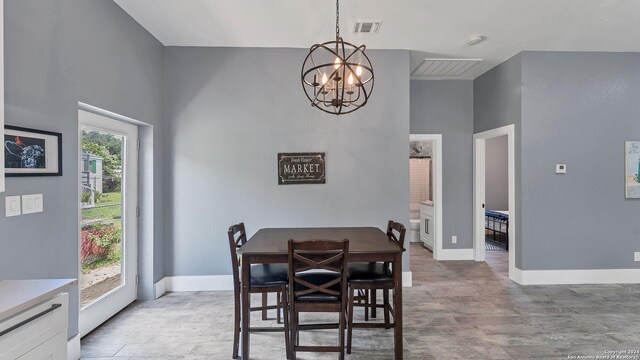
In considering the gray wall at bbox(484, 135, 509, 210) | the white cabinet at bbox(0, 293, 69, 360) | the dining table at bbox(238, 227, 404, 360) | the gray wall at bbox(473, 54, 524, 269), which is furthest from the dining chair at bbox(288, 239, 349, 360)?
the gray wall at bbox(484, 135, 509, 210)

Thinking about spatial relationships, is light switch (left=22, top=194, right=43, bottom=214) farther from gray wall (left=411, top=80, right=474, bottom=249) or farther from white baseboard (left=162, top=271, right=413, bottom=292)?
gray wall (left=411, top=80, right=474, bottom=249)

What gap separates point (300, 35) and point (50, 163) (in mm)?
2606

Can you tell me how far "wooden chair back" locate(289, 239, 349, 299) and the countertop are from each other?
1197 millimetres

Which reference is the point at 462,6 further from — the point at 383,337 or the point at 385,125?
the point at 383,337

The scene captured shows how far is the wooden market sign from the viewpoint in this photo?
3.86m

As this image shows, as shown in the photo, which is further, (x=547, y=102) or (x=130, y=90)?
(x=547, y=102)

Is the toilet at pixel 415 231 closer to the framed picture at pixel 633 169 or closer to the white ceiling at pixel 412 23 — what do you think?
the framed picture at pixel 633 169

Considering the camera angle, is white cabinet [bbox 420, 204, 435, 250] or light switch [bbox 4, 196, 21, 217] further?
white cabinet [bbox 420, 204, 435, 250]

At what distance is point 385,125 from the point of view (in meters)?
3.91

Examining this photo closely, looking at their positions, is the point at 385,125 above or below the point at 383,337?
above

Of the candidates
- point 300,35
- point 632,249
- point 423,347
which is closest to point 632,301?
point 632,249

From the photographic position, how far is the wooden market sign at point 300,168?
3.86 m

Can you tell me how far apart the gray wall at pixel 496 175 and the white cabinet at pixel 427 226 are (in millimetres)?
2595

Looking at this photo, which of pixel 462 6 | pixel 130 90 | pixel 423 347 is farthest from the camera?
pixel 130 90
